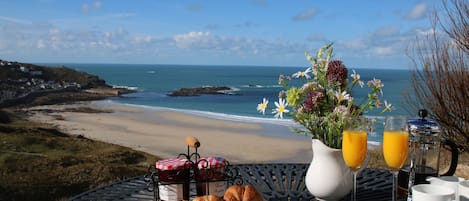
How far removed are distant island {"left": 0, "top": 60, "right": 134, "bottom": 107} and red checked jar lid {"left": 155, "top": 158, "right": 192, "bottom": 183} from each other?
108 feet

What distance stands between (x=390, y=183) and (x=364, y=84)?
0.76m

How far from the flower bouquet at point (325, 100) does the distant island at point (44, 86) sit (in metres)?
32.9

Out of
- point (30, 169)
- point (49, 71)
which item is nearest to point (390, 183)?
point (30, 169)

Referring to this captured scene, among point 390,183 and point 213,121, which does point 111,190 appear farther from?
point 213,121

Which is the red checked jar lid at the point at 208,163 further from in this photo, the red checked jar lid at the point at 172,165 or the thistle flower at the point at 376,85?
the thistle flower at the point at 376,85

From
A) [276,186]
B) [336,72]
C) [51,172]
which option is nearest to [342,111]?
[336,72]

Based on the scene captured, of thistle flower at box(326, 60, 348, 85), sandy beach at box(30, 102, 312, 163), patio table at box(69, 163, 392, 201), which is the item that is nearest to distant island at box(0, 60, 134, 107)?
sandy beach at box(30, 102, 312, 163)

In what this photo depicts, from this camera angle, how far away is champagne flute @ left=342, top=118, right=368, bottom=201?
1852 millimetres

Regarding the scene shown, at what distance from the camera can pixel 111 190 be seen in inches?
94.6

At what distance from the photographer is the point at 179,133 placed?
1936 cm

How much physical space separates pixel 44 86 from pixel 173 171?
42741 millimetres

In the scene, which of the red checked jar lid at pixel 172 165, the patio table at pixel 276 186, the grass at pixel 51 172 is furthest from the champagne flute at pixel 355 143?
the grass at pixel 51 172

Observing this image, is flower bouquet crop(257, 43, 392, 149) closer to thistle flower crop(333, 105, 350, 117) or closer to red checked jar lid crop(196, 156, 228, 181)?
thistle flower crop(333, 105, 350, 117)

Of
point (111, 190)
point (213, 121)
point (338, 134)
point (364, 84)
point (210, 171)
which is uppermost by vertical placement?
point (364, 84)
